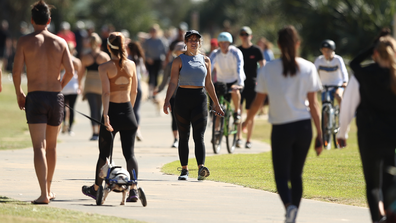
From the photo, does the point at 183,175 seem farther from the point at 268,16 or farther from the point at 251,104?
the point at 268,16

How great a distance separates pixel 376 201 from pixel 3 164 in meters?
6.32

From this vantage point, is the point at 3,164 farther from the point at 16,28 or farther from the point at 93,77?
the point at 16,28

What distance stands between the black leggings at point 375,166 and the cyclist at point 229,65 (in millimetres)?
6628

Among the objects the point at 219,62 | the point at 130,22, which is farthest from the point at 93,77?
the point at 130,22

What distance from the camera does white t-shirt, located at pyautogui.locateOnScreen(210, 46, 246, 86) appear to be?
12461 millimetres

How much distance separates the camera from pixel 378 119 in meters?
5.82

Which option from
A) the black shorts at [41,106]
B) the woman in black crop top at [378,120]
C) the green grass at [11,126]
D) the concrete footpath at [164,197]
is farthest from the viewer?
the green grass at [11,126]

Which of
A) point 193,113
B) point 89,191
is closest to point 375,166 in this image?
point 89,191

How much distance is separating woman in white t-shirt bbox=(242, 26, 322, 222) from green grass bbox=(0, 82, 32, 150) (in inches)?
316

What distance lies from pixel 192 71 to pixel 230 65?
3649 millimetres

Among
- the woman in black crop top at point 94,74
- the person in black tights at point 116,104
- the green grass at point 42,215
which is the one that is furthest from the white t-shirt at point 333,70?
the green grass at point 42,215

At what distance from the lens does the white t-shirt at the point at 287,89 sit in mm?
6016

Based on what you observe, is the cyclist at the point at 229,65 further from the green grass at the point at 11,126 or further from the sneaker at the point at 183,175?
the green grass at the point at 11,126

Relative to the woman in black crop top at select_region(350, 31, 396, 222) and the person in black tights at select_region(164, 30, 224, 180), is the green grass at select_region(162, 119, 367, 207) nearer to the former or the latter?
the person in black tights at select_region(164, 30, 224, 180)
